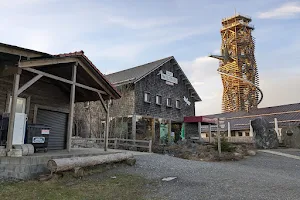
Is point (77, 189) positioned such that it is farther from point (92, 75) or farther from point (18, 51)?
point (92, 75)

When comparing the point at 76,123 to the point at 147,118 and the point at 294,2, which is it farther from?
the point at 294,2

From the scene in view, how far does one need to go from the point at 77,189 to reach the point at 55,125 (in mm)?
6121

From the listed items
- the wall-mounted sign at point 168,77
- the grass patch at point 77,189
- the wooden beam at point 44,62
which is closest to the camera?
the grass patch at point 77,189

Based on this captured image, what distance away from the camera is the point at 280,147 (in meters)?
17.4

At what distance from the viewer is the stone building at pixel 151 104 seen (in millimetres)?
20078

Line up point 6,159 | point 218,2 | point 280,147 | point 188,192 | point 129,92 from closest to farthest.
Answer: point 188,192 < point 6,159 < point 218,2 < point 280,147 < point 129,92

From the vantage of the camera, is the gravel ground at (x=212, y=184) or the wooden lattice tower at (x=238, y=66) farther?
the wooden lattice tower at (x=238, y=66)

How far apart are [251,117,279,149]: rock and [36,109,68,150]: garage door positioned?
43.2 feet

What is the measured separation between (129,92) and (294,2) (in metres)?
13.4

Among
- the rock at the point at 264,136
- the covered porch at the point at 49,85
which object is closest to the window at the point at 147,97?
the rock at the point at 264,136

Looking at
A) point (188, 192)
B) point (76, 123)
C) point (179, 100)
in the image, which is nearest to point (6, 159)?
point (188, 192)

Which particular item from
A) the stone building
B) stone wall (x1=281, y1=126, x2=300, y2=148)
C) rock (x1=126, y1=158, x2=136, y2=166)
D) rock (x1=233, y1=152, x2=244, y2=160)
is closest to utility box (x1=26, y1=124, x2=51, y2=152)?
rock (x1=126, y1=158, x2=136, y2=166)

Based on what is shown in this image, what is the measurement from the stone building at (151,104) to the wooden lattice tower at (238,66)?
A: 97.8 ft

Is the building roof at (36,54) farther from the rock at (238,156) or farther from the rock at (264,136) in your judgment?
the rock at (264,136)
